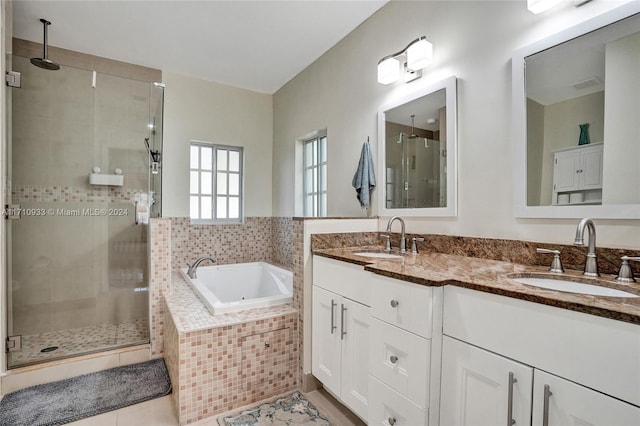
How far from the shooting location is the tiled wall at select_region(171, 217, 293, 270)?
3.41m

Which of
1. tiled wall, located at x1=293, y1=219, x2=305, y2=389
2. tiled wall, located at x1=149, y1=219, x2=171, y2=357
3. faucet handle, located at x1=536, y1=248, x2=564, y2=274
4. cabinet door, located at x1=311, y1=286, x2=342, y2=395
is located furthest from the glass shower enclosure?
faucet handle, located at x1=536, y1=248, x2=564, y2=274

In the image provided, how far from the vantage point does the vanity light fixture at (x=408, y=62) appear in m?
1.88

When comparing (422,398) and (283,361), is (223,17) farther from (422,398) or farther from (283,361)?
(422,398)

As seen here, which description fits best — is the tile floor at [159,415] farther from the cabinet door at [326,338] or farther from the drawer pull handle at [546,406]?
the drawer pull handle at [546,406]

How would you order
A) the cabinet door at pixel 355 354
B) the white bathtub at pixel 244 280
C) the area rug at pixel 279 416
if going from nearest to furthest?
the cabinet door at pixel 355 354 → the area rug at pixel 279 416 → the white bathtub at pixel 244 280

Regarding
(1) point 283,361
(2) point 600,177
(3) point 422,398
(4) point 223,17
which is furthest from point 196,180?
(2) point 600,177

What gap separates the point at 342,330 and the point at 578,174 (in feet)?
4.34

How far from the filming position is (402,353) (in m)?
1.24

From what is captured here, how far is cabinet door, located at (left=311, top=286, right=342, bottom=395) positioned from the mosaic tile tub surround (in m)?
0.17

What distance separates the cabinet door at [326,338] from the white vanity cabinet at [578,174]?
117 cm

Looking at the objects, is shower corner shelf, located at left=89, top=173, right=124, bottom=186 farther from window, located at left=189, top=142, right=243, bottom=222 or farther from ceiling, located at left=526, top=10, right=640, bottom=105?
ceiling, located at left=526, top=10, right=640, bottom=105

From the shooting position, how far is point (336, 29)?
2.61m

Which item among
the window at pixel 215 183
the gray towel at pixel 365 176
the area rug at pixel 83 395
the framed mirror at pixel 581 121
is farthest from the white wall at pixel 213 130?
the framed mirror at pixel 581 121

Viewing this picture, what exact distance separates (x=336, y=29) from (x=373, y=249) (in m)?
1.88
